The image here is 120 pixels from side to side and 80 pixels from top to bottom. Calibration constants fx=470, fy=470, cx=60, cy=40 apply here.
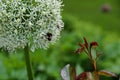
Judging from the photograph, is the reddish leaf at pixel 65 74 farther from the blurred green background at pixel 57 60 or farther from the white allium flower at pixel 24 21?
the blurred green background at pixel 57 60

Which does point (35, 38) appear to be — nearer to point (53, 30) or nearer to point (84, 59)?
point (53, 30)

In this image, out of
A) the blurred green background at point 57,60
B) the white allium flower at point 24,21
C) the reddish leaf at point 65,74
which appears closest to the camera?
the reddish leaf at point 65,74

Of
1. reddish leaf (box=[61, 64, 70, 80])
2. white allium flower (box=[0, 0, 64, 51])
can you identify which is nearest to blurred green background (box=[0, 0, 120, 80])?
white allium flower (box=[0, 0, 64, 51])

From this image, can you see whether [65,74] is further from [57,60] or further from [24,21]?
[57,60]

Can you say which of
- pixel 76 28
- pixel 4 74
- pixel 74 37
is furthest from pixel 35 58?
pixel 76 28

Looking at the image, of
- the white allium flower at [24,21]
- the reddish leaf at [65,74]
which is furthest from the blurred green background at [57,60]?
the reddish leaf at [65,74]

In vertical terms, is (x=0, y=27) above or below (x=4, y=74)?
below

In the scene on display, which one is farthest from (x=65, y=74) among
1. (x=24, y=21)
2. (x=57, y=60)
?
(x=57, y=60)

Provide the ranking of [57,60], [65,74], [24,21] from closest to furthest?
[65,74] < [24,21] < [57,60]
